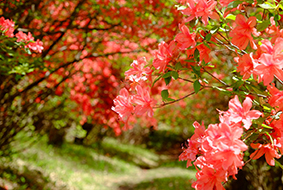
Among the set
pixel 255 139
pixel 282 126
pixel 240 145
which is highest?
pixel 240 145

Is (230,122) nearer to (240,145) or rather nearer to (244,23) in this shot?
(240,145)

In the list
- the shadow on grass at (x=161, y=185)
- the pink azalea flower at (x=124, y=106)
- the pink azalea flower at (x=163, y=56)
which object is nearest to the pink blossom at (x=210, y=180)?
the pink azalea flower at (x=124, y=106)

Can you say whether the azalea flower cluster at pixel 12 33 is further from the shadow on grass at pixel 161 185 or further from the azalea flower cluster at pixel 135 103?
the shadow on grass at pixel 161 185

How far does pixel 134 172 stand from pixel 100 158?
1793mm

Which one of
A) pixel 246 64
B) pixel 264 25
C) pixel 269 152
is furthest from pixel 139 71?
pixel 269 152

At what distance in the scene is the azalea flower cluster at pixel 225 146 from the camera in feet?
3.56

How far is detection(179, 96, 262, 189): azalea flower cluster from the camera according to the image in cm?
108

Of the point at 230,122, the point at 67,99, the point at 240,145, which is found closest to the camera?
the point at 240,145

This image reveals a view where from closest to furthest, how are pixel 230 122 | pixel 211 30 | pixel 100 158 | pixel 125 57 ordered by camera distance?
pixel 230 122 < pixel 211 30 < pixel 125 57 < pixel 100 158

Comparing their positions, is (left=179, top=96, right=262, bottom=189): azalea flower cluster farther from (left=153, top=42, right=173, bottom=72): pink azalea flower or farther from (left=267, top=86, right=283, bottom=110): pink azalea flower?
(left=153, top=42, right=173, bottom=72): pink azalea flower

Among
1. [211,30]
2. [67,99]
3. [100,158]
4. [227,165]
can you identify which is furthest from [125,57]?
[100,158]

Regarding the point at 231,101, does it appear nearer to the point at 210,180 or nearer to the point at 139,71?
the point at 210,180

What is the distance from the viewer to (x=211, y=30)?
1.48 meters

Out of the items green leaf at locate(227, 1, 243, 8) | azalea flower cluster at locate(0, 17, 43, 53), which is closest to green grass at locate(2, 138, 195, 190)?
azalea flower cluster at locate(0, 17, 43, 53)
